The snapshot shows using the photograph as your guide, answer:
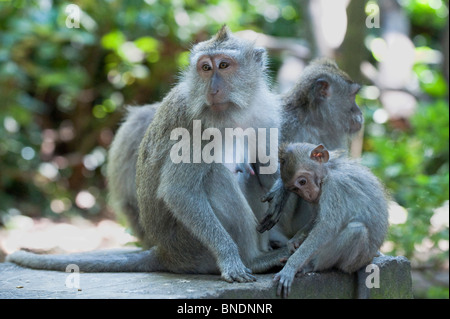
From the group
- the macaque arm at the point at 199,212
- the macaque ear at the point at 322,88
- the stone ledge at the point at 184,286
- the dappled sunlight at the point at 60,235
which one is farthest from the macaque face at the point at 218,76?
the dappled sunlight at the point at 60,235

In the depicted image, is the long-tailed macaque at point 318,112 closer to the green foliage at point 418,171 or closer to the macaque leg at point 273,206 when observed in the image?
the macaque leg at point 273,206

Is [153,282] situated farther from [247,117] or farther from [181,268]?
[247,117]

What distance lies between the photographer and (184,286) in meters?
5.10

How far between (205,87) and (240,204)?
1.10m

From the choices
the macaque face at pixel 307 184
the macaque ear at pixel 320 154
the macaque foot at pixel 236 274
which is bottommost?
the macaque foot at pixel 236 274

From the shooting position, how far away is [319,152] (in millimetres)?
5441

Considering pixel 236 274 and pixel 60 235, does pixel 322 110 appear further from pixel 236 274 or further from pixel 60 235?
pixel 60 235

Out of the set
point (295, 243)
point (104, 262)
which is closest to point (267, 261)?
point (295, 243)

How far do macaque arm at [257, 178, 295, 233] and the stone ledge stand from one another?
49 centimetres

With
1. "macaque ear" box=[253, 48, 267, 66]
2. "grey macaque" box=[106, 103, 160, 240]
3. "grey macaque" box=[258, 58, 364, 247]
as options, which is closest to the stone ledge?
"grey macaque" box=[258, 58, 364, 247]

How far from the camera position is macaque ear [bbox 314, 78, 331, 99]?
666 cm

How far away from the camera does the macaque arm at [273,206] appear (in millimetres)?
5668

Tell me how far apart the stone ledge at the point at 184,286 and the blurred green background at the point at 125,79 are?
14.0ft

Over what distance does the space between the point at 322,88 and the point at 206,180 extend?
2.02 m
